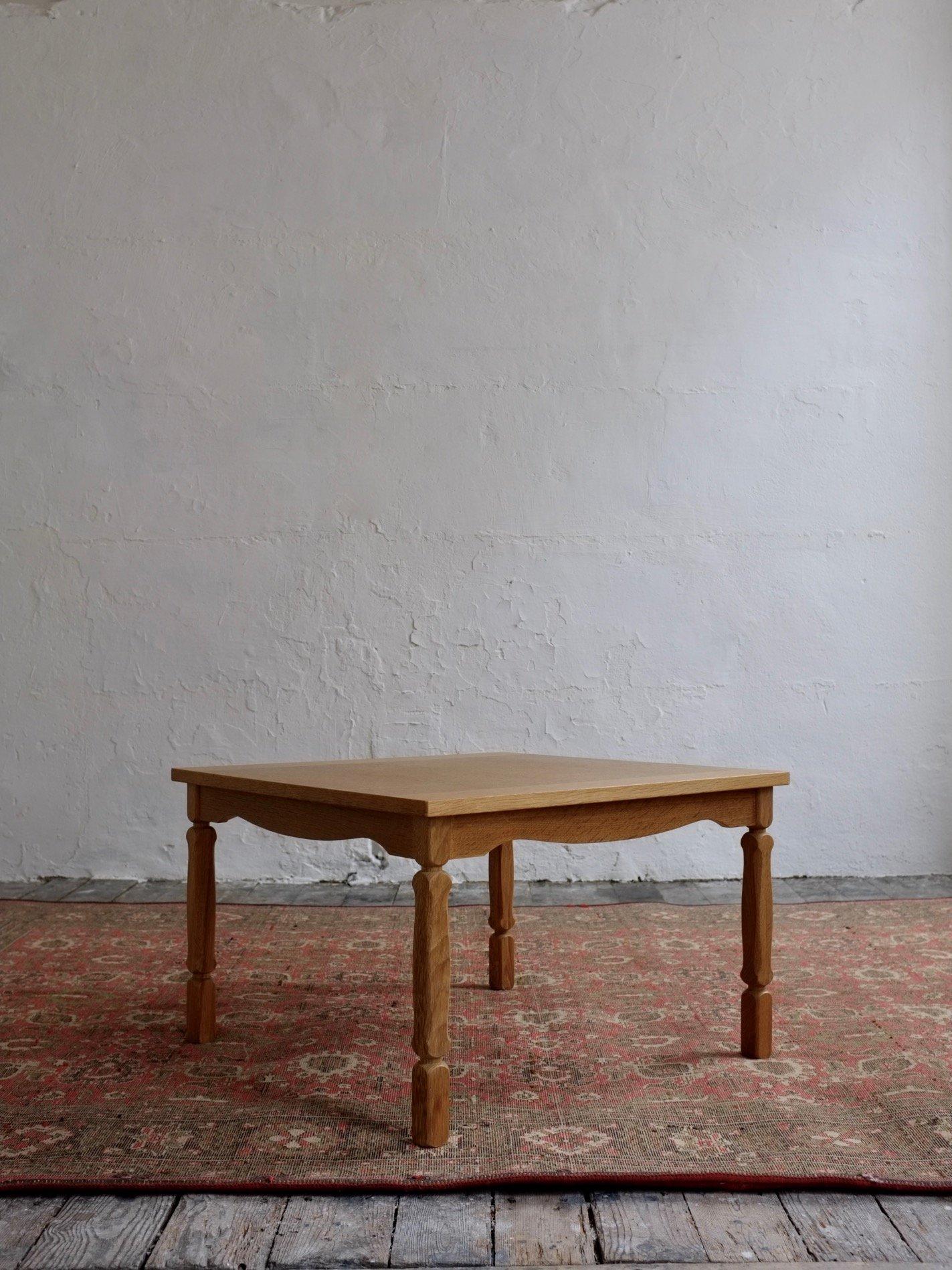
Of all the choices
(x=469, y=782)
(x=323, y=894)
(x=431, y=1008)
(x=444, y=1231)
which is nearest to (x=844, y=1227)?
(x=444, y=1231)

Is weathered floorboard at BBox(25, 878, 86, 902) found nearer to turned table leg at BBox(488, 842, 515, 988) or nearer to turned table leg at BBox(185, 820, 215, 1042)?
turned table leg at BBox(185, 820, 215, 1042)

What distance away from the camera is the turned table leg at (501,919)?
9.14 ft

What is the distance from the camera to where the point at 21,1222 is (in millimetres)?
1616

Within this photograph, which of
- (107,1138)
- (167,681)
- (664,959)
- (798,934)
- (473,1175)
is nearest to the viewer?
(473,1175)

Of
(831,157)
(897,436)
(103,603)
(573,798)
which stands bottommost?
(573,798)

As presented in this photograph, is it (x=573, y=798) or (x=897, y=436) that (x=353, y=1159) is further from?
(x=897, y=436)

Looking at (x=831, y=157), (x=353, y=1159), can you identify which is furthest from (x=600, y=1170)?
(x=831, y=157)

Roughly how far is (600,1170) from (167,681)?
2931 millimetres

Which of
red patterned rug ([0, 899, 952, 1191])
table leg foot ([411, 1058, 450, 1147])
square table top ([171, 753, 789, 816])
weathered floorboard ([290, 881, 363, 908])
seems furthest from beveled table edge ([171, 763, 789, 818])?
weathered floorboard ([290, 881, 363, 908])

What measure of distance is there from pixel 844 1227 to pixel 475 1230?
1.68ft

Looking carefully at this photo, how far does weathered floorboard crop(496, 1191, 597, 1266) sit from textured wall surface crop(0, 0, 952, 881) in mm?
2579

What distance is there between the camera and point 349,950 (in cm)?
322

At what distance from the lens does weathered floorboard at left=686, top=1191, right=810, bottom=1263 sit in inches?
60.4

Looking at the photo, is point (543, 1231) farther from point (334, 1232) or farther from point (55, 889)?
point (55, 889)
